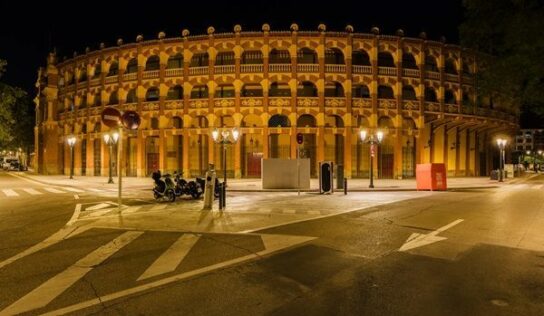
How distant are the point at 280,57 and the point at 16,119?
41.6m

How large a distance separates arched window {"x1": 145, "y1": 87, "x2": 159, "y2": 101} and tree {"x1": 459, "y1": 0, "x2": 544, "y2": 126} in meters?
33.4

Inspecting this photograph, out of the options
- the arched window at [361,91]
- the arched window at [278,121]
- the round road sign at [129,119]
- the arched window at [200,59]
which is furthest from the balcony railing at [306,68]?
the round road sign at [129,119]

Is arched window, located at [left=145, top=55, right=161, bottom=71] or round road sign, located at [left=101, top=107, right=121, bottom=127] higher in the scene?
arched window, located at [left=145, top=55, right=161, bottom=71]

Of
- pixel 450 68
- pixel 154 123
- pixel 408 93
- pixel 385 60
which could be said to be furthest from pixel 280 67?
pixel 450 68

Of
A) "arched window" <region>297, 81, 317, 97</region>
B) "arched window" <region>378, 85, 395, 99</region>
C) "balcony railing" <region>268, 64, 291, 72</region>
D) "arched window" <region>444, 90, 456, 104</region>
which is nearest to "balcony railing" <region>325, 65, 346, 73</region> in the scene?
"arched window" <region>297, 81, 317, 97</region>

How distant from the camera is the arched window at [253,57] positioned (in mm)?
39000

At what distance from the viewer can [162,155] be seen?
4016 centimetres

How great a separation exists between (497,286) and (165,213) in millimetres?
9549

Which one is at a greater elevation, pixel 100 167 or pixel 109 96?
pixel 109 96

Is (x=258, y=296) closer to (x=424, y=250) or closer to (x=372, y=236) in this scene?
(x=424, y=250)

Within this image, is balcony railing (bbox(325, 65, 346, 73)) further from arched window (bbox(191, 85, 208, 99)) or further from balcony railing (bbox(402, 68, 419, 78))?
arched window (bbox(191, 85, 208, 99))

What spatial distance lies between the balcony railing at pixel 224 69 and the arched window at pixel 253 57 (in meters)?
1.87

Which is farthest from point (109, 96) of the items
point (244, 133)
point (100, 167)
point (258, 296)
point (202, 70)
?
point (258, 296)

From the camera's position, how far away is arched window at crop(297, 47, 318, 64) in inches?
1537
